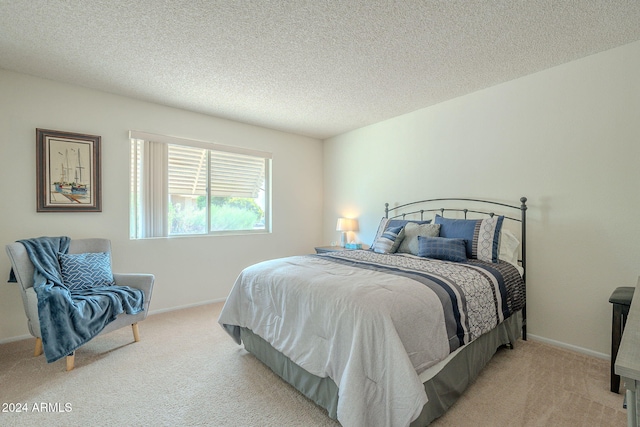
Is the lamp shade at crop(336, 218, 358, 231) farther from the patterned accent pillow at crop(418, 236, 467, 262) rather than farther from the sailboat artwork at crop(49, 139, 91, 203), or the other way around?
the sailboat artwork at crop(49, 139, 91, 203)

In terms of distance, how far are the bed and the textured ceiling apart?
145cm

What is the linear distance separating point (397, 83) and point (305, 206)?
2527 millimetres

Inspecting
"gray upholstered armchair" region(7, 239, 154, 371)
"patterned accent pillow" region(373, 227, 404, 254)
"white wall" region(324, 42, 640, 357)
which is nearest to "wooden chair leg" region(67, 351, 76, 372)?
"gray upholstered armchair" region(7, 239, 154, 371)

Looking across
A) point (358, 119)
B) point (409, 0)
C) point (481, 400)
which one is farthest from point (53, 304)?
point (358, 119)

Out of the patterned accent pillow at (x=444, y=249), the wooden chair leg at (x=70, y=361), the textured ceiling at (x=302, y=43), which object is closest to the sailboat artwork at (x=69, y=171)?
the textured ceiling at (x=302, y=43)

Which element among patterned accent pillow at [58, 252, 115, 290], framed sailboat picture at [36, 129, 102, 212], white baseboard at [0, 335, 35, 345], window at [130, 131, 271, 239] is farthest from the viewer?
window at [130, 131, 271, 239]

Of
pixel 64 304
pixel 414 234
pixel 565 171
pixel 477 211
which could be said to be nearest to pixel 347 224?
pixel 414 234

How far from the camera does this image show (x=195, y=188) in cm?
386

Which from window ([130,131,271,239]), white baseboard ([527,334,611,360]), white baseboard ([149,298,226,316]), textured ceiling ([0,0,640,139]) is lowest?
white baseboard ([149,298,226,316])

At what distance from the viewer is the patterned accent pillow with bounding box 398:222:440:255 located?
116 inches

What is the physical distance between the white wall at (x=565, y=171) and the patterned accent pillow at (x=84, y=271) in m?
3.57

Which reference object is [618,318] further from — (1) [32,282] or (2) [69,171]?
(2) [69,171]

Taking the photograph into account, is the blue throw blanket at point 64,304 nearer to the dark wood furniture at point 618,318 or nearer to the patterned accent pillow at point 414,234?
the patterned accent pillow at point 414,234

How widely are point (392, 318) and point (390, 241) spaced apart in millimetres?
1730
